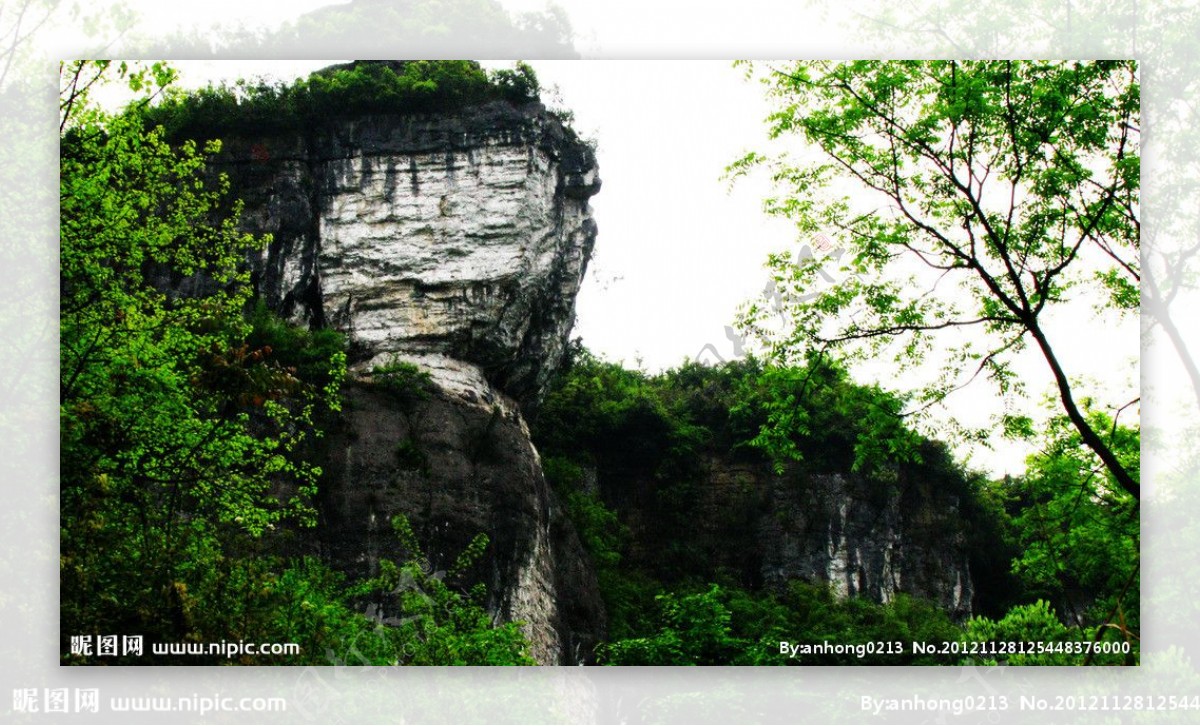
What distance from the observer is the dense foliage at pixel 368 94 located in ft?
58.5

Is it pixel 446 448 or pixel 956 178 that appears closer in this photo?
pixel 956 178

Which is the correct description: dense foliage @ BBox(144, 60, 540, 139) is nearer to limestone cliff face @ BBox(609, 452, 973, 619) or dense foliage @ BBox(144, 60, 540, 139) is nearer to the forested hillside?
the forested hillside

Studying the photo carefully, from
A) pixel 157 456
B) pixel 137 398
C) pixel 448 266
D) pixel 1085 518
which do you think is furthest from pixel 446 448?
pixel 1085 518

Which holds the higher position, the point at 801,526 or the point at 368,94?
the point at 368,94

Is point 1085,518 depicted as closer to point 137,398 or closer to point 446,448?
point 137,398

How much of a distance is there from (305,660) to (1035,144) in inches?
278

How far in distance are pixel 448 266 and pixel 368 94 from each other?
282cm

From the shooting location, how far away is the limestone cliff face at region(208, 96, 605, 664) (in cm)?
1741

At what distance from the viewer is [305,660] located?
9.68 m

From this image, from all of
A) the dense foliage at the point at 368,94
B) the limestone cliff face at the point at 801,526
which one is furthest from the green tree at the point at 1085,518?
the dense foliage at the point at 368,94

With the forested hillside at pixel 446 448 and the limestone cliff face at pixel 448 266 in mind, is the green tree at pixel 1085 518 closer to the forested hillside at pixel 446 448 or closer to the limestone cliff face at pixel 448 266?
the forested hillside at pixel 446 448

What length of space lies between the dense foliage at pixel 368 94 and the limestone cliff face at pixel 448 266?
0.20 m

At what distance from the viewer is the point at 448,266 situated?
62.1ft

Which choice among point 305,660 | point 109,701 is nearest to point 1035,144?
point 305,660
